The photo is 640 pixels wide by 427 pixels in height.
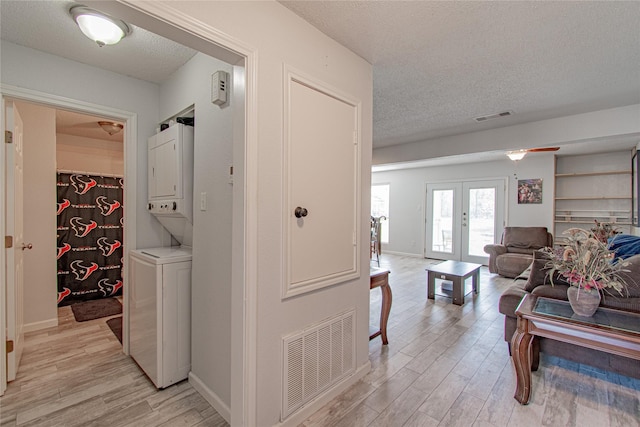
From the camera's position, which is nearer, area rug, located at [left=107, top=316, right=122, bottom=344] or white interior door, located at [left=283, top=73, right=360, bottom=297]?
white interior door, located at [left=283, top=73, right=360, bottom=297]

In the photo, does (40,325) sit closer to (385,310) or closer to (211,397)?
(211,397)

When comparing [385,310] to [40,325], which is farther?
[40,325]

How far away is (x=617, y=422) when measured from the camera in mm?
1761

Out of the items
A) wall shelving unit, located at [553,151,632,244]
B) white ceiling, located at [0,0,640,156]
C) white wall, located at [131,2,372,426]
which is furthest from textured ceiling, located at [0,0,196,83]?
wall shelving unit, located at [553,151,632,244]

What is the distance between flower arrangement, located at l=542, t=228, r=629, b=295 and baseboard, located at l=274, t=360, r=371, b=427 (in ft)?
5.14

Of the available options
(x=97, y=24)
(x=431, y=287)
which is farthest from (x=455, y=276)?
(x=97, y=24)

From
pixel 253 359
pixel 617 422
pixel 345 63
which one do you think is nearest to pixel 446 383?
pixel 617 422

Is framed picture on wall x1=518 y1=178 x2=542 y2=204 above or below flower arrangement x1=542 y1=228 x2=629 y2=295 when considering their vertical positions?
above

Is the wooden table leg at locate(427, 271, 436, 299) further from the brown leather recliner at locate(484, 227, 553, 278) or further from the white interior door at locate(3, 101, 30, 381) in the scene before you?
the white interior door at locate(3, 101, 30, 381)

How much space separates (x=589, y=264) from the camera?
1865 millimetres

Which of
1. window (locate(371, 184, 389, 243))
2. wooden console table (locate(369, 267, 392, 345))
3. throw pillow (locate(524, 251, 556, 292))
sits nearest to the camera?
throw pillow (locate(524, 251, 556, 292))

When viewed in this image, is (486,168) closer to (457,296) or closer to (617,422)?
(457,296)

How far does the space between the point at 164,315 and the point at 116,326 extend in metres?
1.60

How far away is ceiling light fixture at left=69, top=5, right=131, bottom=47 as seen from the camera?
167 centimetres
